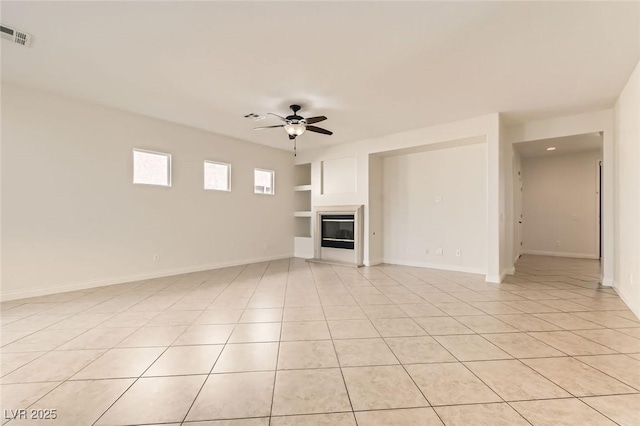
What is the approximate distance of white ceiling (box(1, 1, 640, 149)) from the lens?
2379 mm

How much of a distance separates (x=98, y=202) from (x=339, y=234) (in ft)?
15.3

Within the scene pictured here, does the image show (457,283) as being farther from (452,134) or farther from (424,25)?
(424,25)

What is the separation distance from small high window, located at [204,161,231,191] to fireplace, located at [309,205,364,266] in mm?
2270

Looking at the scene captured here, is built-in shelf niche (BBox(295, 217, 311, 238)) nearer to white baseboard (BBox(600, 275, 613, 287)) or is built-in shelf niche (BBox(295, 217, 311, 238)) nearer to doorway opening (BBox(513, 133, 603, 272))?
doorway opening (BBox(513, 133, 603, 272))

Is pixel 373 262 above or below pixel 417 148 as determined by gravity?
below

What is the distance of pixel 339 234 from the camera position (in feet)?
22.5

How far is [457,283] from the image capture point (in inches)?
183

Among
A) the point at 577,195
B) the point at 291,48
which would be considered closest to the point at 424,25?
the point at 291,48

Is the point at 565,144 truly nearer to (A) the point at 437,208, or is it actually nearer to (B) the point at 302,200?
(A) the point at 437,208

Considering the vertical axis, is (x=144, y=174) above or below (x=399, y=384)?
above

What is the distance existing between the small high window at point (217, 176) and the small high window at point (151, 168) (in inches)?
30.8

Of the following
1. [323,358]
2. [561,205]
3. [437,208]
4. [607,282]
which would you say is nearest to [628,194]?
[607,282]

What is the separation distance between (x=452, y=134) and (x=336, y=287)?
3.48m

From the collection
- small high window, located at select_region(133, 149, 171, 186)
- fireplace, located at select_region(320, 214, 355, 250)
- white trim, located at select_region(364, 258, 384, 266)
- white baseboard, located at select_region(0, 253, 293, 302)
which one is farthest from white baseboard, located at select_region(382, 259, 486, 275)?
small high window, located at select_region(133, 149, 171, 186)
